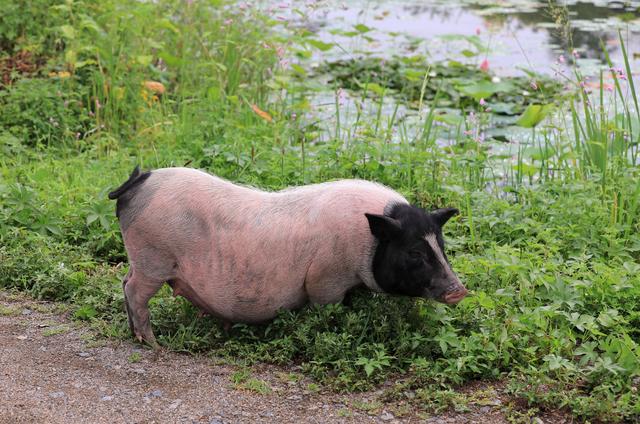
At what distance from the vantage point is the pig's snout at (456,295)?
452cm

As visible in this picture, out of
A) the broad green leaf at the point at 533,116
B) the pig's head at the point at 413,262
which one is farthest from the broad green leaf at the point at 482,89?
the pig's head at the point at 413,262

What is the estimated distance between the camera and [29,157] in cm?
741

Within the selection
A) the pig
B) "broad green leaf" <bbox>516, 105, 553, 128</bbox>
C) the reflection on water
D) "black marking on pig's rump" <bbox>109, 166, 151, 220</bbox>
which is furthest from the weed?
the reflection on water

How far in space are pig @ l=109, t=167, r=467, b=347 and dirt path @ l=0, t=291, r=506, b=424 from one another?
26 cm

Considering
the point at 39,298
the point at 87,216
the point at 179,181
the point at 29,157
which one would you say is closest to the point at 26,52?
the point at 29,157

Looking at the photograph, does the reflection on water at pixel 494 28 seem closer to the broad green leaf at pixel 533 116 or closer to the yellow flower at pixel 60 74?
the broad green leaf at pixel 533 116

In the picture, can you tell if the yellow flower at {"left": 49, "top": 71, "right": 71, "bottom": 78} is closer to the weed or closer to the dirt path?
the dirt path

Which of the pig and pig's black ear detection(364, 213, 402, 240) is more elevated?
pig's black ear detection(364, 213, 402, 240)

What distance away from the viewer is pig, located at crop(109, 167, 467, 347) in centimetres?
459

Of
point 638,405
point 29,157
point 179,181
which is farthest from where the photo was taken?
point 29,157

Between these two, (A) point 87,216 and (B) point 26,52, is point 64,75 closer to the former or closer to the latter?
(B) point 26,52

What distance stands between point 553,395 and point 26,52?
20.1ft

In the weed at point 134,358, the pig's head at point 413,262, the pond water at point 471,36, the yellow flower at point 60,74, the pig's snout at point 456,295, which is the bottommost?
the weed at point 134,358

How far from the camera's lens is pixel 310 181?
21.4 feet
